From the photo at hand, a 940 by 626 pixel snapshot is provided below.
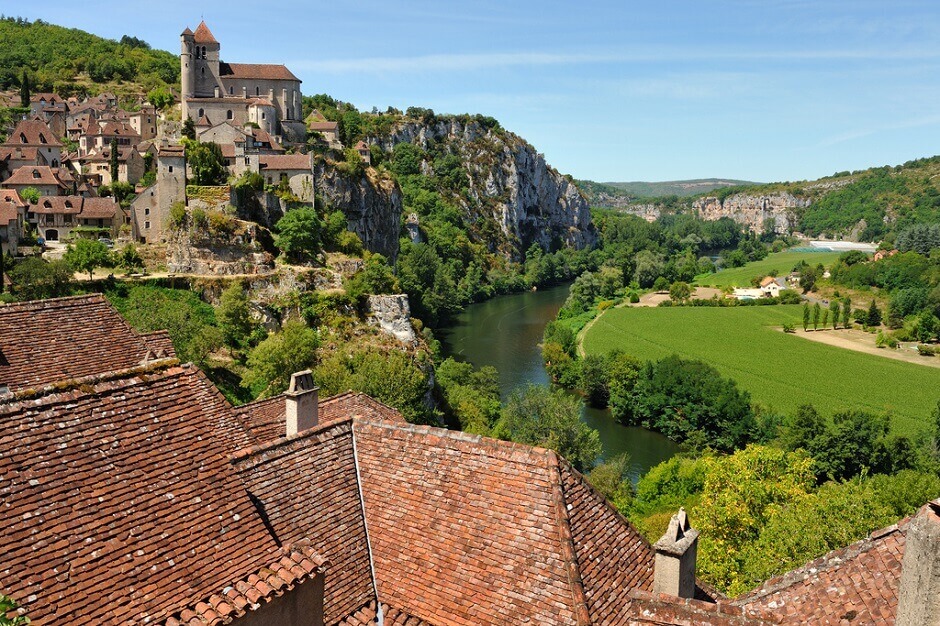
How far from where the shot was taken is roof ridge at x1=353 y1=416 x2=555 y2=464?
8.95m

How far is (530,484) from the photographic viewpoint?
344 inches

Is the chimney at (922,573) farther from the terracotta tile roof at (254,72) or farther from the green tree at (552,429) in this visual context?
the terracotta tile roof at (254,72)

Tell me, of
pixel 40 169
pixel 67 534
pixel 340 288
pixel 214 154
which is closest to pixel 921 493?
pixel 67 534

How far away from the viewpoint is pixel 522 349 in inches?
3162

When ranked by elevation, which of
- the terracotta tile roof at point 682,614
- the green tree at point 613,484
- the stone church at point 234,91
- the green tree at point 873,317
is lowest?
the green tree at point 613,484

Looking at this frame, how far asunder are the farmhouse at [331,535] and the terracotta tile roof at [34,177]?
2609 inches

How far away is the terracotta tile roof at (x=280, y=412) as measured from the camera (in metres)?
13.8

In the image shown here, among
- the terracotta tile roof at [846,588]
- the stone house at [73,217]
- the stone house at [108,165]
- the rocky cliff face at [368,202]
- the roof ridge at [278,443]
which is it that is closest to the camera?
the terracotta tile roof at [846,588]

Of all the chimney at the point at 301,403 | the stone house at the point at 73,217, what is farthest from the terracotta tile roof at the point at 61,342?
the stone house at the point at 73,217

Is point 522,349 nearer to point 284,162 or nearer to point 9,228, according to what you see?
point 284,162

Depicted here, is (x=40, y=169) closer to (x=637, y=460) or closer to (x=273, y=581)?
(x=637, y=460)

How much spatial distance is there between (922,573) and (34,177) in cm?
7510

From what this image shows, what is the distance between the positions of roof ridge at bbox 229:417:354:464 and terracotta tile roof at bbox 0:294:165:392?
569 cm

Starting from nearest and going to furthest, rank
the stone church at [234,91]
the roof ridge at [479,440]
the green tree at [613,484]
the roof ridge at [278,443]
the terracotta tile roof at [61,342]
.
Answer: the roof ridge at [278,443] < the roof ridge at [479,440] < the terracotta tile roof at [61,342] < the green tree at [613,484] < the stone church at [234,91]
